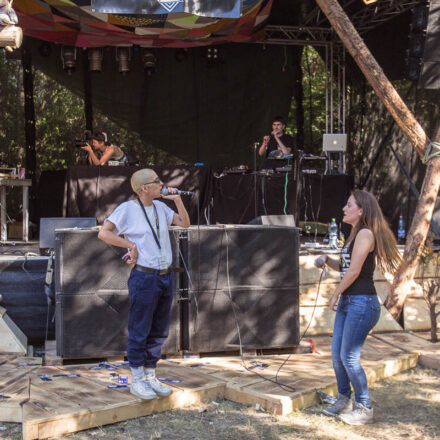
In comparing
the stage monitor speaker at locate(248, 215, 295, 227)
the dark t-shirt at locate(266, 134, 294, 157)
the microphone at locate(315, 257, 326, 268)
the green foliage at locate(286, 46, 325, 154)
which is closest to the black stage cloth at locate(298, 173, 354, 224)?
the dark t-shirt at locate(266, 134, 294, 157)

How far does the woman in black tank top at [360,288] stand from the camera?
4.18m

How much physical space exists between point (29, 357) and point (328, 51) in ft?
30.5

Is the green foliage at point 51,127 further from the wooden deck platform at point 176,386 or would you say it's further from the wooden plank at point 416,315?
the wooden deck platform at point 176,386

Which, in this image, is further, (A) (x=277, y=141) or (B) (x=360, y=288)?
(A) (x=277, y=141)

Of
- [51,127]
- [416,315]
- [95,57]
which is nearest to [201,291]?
[416,315]

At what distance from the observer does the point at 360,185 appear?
11656 millimetres

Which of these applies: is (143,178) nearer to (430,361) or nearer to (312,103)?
(430,361)

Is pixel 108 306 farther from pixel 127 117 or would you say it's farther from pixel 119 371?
pixel 127 117

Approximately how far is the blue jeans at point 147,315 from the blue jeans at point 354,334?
1238 millimetres

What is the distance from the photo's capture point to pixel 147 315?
14.2 feet

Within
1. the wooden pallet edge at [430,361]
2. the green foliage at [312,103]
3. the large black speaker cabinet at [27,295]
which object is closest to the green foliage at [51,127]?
the green foliage at [312,103]

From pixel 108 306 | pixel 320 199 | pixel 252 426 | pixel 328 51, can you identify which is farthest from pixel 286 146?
pixel 252 426

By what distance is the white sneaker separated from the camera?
174 inches

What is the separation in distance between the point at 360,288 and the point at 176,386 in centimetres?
164
